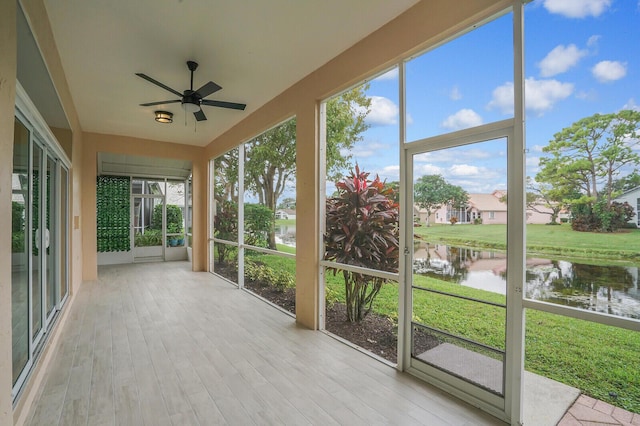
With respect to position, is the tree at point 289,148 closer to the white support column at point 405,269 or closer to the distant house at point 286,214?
the distant house at point 286,214

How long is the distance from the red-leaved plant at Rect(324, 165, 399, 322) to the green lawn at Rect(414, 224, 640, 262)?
2.86 feet

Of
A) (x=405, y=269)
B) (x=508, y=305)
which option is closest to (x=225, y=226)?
(x=405, y=269)

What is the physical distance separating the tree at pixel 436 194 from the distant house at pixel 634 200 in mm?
922

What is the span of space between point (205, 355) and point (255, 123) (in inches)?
144

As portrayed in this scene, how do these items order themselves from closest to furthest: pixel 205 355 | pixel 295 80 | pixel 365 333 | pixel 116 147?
pixel 205 355
pixel 365 333
pixel 295 80
pixel 116 147

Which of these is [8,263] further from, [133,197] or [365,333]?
[133,197]

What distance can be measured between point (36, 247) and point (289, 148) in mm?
3287

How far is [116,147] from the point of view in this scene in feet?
22.4

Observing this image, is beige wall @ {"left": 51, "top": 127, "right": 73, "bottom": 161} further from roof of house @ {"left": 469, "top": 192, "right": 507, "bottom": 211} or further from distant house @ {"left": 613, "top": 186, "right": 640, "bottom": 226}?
distant house @ {"left": 613, "top": 186, "right": 640, "bottom": 226}

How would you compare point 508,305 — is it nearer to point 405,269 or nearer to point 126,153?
point 405,269

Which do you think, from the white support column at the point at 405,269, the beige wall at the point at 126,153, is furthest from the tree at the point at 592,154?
the beige wall at the point at 126,153

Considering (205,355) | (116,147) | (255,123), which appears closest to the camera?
(205,355)

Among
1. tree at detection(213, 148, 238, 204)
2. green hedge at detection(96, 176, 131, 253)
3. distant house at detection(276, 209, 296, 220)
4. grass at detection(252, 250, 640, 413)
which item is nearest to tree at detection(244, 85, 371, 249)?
distant house at detection(276, 209, 296, 220)

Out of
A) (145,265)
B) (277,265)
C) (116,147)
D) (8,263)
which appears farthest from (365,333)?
(145,265)
